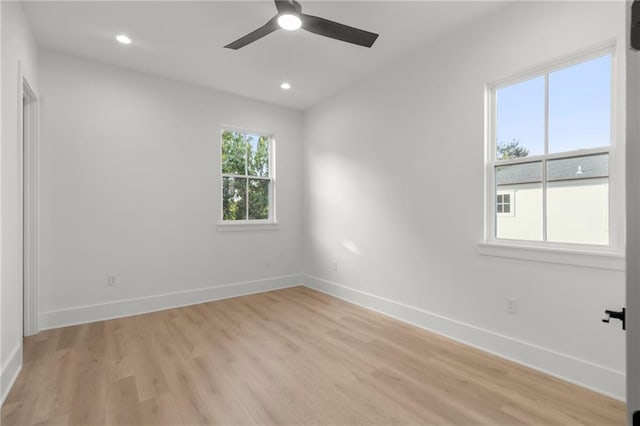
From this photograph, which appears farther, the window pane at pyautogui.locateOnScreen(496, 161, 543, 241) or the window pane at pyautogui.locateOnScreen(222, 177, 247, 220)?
the window pane at pyautogui.locateOnScreen(222, 177, 247, 220)

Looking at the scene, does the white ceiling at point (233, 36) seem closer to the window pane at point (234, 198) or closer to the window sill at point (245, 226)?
the window pane at point (234, 198)

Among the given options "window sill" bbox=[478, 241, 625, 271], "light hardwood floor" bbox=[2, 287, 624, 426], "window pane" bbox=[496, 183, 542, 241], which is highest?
"window pane" bbox=[496, 183, 542, 241]

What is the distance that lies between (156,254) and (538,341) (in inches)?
157

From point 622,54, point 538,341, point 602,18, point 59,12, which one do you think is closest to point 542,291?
point 538,341

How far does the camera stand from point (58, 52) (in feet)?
10.8

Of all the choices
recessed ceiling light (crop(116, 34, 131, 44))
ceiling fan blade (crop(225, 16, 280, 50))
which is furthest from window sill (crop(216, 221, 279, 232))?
ceiling fan blade (crop(225, 16, 280, 50))

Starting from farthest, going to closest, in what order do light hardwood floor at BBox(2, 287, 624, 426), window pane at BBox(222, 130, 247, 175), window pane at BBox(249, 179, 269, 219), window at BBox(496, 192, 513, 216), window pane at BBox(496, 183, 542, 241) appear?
1. window pane at BBox(249, 179, 269, 219)
2. window pane at BBox(222, 130, 247, 175)
3. window at BBox(496, 192, 513, 216)
4. window pane at BBox(496, 183, 542, 241)
5. light hardwood floor at BBox(2, 287, 624, 426)

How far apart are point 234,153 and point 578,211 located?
3.94 m

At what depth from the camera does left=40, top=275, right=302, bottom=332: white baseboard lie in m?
3.29

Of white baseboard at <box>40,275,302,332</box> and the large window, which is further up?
the large window

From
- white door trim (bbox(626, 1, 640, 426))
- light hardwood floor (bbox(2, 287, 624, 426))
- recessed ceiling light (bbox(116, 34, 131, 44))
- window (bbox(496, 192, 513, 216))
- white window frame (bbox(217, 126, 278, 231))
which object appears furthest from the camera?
white window frame (bbox(217, 126, 278, 231))

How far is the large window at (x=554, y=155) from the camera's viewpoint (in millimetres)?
2166

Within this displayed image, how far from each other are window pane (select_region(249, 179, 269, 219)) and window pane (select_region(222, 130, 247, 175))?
0.27 m

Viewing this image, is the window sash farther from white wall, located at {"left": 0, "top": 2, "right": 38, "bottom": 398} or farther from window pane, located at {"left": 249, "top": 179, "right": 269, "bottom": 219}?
white wall, located at {"left": 0, "top": 2, "right": 38, "bottom": 398}
